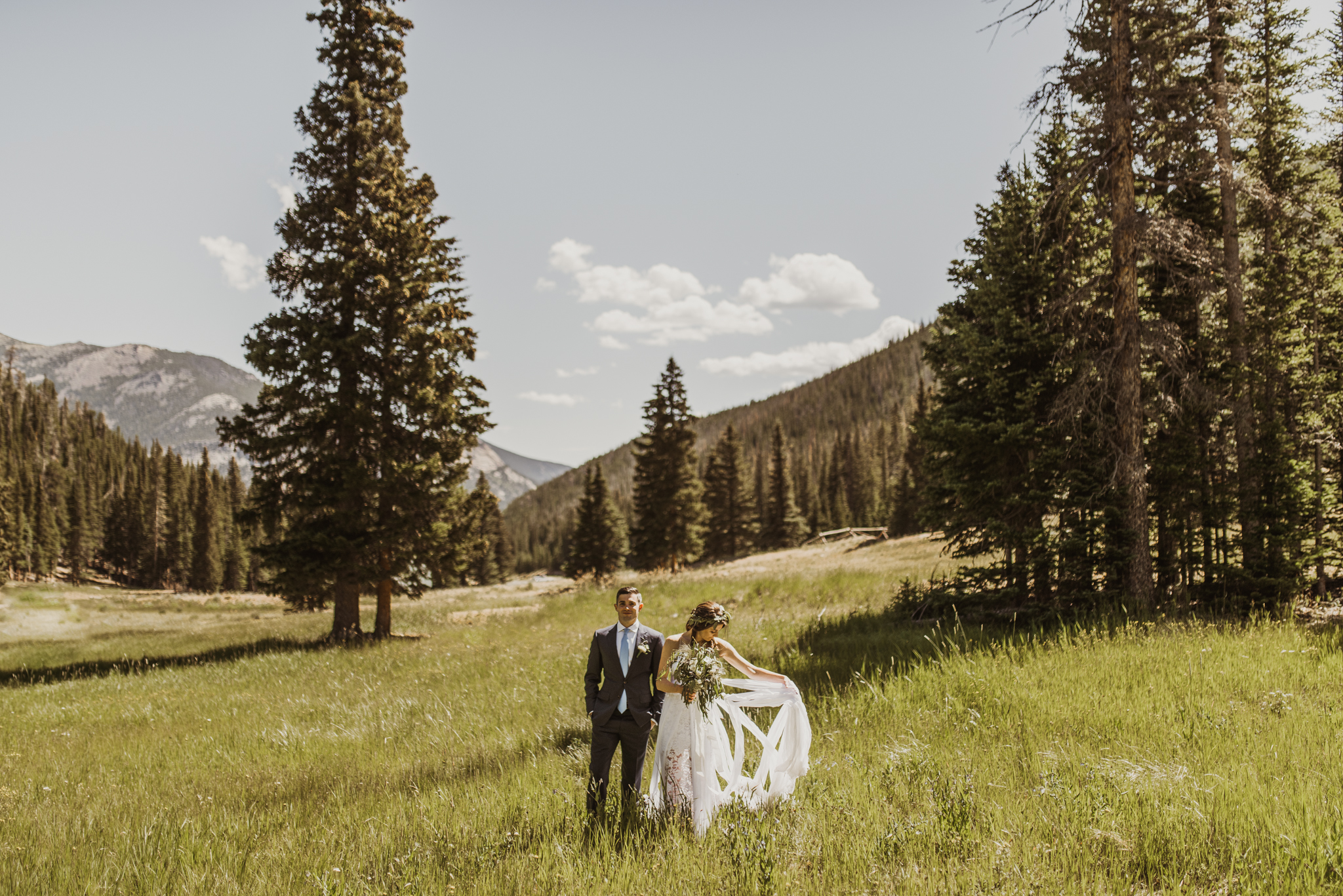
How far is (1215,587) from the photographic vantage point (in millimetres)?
11898

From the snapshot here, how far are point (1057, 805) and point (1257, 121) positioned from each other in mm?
15178

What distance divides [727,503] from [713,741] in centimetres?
5834

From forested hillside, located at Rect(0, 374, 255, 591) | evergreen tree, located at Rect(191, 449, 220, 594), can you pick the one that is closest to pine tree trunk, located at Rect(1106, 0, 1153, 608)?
forested hillside, located at Rect(0, 374, 255, 591)

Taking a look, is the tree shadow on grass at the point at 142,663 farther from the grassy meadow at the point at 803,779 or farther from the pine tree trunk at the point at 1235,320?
the pine tree trunk at the point at 1235,320

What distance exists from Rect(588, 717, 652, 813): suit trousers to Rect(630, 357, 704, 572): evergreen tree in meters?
37.8

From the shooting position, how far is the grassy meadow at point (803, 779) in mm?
4008

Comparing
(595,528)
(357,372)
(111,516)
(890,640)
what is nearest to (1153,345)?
(890,640)

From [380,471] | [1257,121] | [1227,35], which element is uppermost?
[1227,35]

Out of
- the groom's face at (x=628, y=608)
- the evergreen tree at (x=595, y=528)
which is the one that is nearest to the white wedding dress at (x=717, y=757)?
the groom's face at (x=628, y=608)

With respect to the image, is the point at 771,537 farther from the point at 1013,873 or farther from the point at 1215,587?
the point at 1013,873

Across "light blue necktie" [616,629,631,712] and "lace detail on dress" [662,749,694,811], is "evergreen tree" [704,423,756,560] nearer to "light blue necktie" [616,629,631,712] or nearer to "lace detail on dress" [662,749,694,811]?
"light blue necktie" [616,629,631,712]

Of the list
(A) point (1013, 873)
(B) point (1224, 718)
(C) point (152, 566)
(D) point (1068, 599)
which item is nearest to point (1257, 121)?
(D) point (1068, 599)

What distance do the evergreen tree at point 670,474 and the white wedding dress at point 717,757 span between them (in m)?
37.5

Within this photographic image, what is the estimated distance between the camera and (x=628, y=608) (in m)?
5.01
